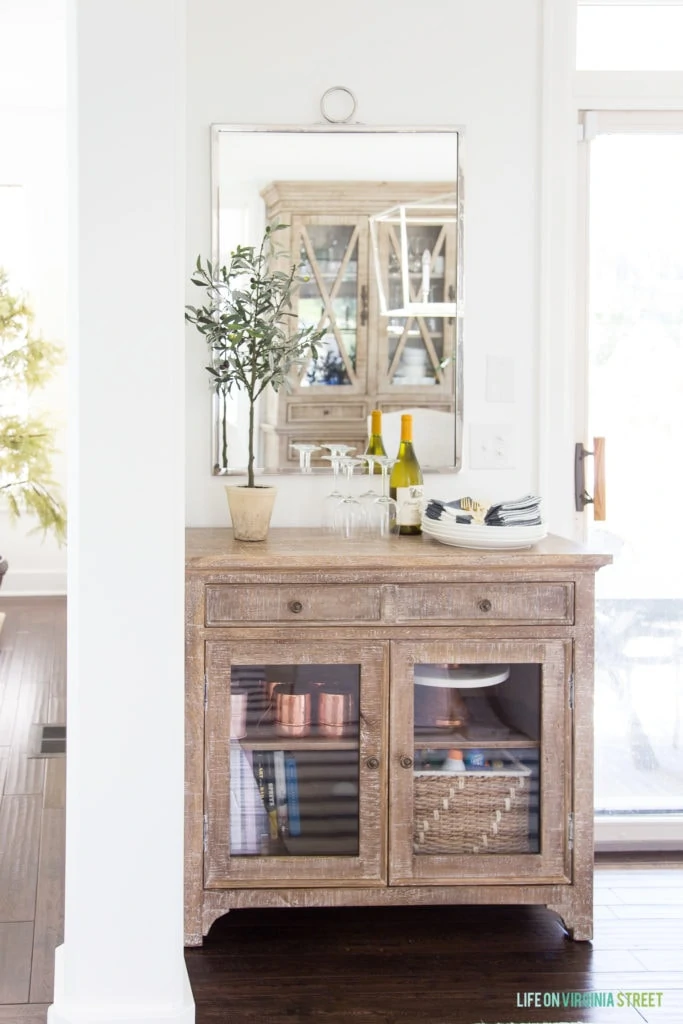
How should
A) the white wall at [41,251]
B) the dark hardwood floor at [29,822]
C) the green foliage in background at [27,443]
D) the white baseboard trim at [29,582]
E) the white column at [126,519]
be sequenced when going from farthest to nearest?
the white baseboard trim at [29,582], the white wall at [41,251], the green foliage in background at [27,443], the dark hardwood floor at [29,822], the white column at [126,519]

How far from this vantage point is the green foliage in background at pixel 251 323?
2877 millimetres

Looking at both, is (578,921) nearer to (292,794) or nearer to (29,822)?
(292,794)

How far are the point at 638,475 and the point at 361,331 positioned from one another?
0.95 m

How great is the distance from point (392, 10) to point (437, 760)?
6.63 ft

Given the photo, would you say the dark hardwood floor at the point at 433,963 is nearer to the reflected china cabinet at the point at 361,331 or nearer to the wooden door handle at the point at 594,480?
the wooden door handle at the point at 594,480

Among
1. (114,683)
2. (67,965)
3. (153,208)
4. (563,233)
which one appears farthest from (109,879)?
(563,233)

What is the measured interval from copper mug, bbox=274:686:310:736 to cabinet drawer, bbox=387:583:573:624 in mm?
301

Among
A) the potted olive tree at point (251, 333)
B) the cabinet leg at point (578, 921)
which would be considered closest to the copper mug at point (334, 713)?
the potted olive tree at point (251, 333)

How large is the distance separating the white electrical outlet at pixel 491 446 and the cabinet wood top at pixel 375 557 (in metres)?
0.48

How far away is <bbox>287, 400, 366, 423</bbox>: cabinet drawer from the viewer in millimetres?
3092

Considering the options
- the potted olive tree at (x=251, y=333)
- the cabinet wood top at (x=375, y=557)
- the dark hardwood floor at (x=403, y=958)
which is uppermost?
the potted olive tree at (x=251, y=333)

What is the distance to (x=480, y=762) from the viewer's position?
8.79 feet

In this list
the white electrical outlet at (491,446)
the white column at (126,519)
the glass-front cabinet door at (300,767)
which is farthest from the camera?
the white electrical outlet at (491,446)

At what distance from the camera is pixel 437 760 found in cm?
267
